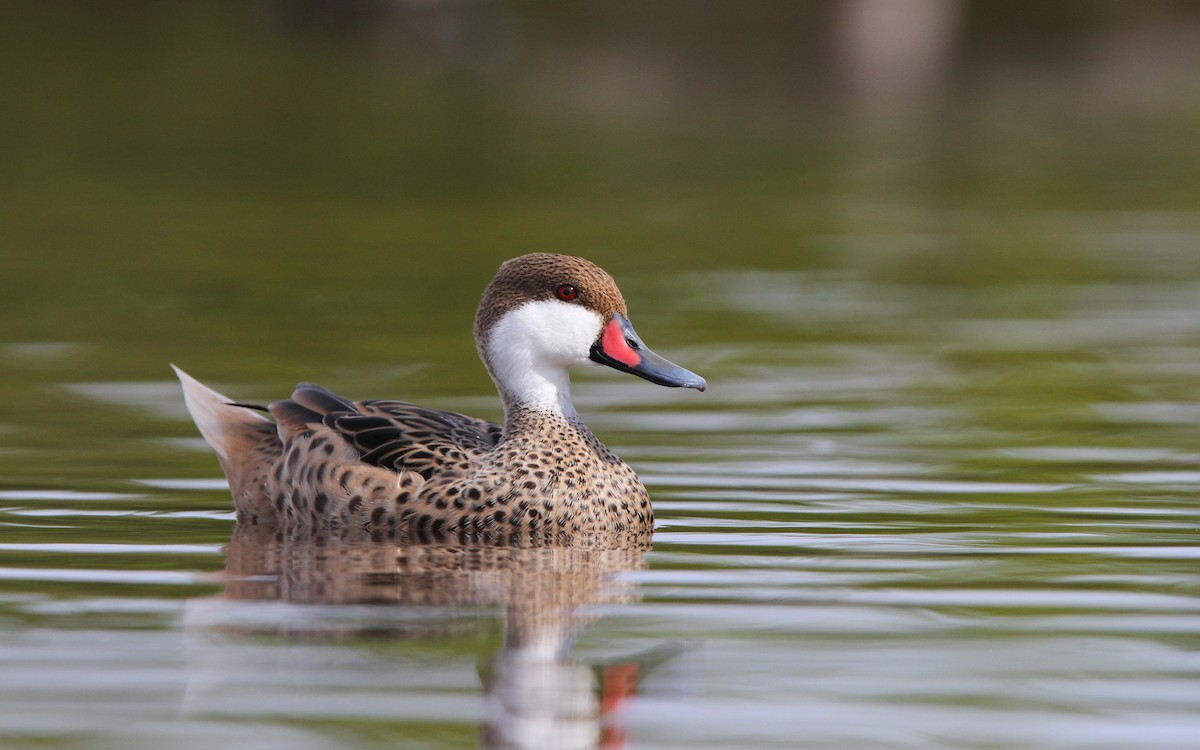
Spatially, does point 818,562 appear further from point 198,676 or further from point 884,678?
point 198,676

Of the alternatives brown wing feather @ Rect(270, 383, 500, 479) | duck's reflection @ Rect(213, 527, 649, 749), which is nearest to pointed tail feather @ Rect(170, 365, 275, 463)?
brown wing feather @ Rect(270, 383, 500, 479)

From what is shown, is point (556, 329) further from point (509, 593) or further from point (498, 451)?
point (509, 593)

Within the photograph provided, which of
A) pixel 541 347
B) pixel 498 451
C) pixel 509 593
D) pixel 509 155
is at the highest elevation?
pixel 509 155

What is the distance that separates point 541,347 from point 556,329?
11 centimetres

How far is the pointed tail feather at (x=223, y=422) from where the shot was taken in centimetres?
874

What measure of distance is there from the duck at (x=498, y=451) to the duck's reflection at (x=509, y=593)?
5.2 inches

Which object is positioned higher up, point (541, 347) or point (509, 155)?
point (509, 155)

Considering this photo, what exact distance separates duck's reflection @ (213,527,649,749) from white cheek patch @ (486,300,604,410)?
0.73m

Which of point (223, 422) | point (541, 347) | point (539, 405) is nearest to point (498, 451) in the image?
point (539, 405)

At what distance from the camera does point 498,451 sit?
7938 mm

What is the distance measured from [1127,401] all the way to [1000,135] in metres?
18.9

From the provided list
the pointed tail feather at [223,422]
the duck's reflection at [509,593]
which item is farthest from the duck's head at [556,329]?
the pointed tail feather at [223,422]

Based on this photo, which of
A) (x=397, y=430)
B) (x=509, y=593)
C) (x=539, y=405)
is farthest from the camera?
(x=539, y=405)

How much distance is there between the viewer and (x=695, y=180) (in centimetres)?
2455
